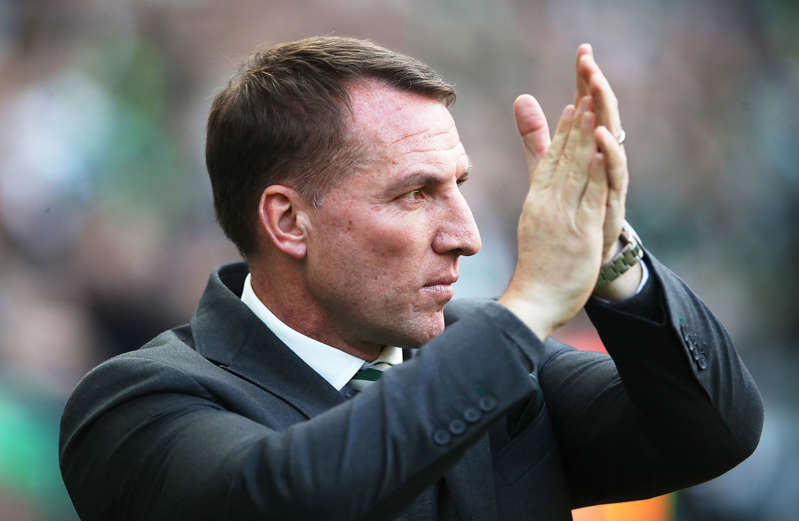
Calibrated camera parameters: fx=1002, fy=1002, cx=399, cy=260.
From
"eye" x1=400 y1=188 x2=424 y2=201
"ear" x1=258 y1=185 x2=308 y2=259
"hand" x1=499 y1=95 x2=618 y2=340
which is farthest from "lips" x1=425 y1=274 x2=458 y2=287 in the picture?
"hand" x1=499 y1=95 x2=618 y2=340

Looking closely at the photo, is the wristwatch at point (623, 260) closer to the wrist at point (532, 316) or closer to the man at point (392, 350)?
the man at point (392, 350)

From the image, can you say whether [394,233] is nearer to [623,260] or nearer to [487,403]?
[623,260]

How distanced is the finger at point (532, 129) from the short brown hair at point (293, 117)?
41 cm

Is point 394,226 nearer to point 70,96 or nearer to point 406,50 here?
point 70,96

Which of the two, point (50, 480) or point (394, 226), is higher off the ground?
point (394, 226)

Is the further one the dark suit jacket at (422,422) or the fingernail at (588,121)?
the fingernail at (588,121)

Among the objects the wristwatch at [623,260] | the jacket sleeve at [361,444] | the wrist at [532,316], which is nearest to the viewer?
the jacket sleeve at [361,444]

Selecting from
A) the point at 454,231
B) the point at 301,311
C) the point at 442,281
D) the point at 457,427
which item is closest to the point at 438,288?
the point at 442,281

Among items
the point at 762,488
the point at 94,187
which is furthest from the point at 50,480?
the point at 762,488

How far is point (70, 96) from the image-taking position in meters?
3.98

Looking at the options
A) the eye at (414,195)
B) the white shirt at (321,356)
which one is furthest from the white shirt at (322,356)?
the eye at (414,195)

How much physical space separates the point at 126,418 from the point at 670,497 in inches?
151

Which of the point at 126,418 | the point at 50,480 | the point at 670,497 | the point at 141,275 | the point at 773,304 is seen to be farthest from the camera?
the point at 773,304

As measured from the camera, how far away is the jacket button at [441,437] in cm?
162
